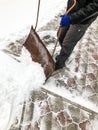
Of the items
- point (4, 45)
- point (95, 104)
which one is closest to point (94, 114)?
point (95, 104)

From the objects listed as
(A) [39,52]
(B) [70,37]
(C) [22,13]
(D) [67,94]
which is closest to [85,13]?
(B) [70,37]

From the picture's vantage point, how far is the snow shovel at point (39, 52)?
7.20ft

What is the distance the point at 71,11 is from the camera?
2016mm

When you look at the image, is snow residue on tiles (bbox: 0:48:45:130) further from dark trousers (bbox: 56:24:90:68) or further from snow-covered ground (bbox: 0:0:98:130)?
dark trousers (bbox: 56:24:90:68)

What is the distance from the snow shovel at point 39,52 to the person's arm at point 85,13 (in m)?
0.45

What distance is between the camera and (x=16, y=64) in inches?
95.7

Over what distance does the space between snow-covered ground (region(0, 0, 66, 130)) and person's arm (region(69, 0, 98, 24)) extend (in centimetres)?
72

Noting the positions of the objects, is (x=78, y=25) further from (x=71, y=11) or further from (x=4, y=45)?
(x=4, y=45)

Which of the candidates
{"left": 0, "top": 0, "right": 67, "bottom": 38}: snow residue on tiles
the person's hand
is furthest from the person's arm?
{"left": 0, "top": 0, "right": 67, "bottom": 38}: snow residue on tiles

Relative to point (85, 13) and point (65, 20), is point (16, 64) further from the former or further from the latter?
point (85, 13)

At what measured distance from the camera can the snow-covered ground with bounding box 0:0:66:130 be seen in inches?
81.1

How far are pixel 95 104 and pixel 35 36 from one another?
1.02 m

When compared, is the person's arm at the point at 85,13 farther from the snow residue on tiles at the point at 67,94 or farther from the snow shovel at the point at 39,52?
the snow residue on tiles at the point at 67,94

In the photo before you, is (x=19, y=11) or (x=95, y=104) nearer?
(x=95, y=104)
